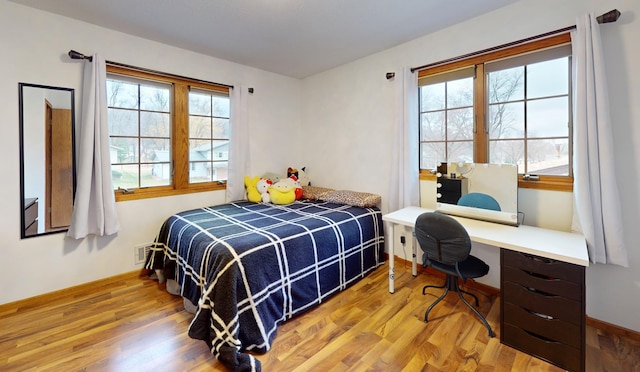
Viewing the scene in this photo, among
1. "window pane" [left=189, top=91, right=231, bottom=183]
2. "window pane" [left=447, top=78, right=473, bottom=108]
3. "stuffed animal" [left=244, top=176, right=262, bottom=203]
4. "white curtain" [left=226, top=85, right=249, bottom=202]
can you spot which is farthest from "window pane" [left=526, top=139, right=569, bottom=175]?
"window pane" [left=189, top=91, right=231, bottom=183]

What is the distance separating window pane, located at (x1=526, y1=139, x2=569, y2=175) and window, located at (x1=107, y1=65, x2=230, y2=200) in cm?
322

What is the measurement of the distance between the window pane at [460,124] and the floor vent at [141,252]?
131 inches

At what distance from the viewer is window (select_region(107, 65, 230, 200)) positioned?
273 cm

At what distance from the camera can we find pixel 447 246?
1.92m

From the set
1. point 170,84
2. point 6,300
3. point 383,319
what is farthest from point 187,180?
point 383,319

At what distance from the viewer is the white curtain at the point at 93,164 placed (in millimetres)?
2383

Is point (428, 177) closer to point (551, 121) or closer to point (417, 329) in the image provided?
point (551, 121)

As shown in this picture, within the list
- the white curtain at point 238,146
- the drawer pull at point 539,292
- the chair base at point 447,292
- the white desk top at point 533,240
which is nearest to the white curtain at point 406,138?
the white desk top at point 533,240

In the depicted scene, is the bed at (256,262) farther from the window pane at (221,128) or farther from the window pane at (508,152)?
the window pane at (508,152)

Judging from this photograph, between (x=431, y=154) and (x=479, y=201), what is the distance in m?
0.77

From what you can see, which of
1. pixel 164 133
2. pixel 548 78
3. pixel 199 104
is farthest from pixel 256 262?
pixel 548 78

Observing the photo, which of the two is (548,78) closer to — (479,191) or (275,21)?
(479,191)

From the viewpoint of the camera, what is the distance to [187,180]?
3158 millimetres

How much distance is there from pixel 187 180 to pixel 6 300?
1.70 metres
